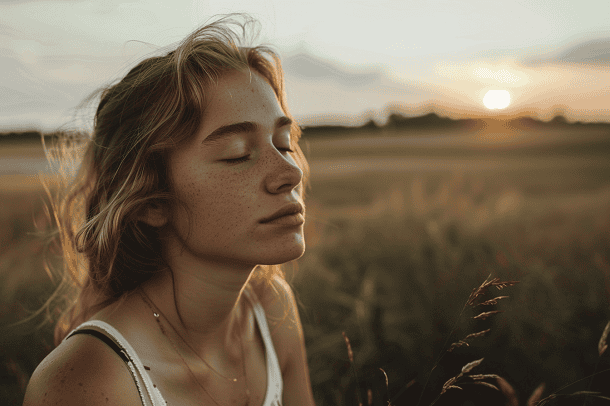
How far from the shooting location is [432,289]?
11.4ft

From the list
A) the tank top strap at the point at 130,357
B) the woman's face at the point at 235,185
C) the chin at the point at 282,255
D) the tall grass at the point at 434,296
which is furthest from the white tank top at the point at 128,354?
the tall grass at the point at 434,296

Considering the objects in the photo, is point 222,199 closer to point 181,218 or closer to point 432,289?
point 181,218

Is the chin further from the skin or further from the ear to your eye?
the ear

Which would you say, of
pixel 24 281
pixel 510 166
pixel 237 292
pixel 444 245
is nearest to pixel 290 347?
pixel 237 292

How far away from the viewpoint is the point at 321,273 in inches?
148

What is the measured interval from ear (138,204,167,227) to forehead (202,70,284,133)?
35 centimetres

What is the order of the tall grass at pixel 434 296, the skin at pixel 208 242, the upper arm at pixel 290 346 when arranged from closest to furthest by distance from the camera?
1. the skin at pixel 208 242
2. the upper arm at pixel 290 346
3. the tall grass at pixel 434 296

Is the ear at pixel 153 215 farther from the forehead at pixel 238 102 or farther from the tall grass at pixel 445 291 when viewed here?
the tall grass at pixel 445 291

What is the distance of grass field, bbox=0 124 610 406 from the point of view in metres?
3.02

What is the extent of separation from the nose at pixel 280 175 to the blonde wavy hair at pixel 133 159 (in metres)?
0.31

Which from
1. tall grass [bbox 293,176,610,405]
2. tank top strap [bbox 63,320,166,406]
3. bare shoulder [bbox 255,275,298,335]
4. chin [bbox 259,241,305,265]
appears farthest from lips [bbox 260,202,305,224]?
tall grass [bbox 293,176,610,405]

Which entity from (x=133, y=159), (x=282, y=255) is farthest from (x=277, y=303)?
(x=133, y=159)

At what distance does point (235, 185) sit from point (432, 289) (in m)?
2.33

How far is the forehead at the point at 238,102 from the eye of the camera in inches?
64.3
